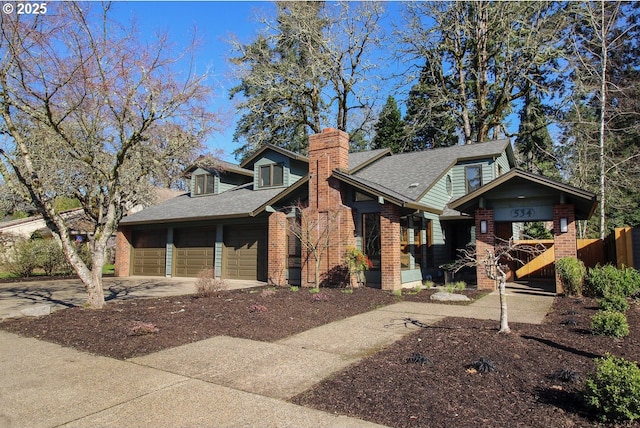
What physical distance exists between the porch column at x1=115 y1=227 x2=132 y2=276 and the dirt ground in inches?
429

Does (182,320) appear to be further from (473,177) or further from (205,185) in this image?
(205,185)

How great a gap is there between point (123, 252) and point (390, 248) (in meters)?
14.2

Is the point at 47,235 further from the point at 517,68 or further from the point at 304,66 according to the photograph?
the point at 517,68

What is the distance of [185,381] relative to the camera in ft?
15.1

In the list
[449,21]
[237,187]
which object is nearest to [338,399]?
[237,187]

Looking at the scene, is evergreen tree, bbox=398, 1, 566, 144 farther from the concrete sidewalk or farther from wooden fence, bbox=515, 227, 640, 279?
the concrete sidewalk

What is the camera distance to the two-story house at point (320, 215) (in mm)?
13641

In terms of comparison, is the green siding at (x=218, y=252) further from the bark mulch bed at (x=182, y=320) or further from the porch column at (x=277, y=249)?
the bark mulch bed at (x=182, y=320)

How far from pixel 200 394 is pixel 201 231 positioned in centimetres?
1504

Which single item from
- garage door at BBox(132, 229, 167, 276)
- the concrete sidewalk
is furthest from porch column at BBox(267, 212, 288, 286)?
the concrete sidewalk

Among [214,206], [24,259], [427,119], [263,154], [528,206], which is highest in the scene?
[427,119]

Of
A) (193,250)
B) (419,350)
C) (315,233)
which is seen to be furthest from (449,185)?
(419,350)

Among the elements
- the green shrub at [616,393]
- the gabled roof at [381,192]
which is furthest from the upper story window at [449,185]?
the green shrub at [616,393]

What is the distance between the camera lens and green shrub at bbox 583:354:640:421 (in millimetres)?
3332
